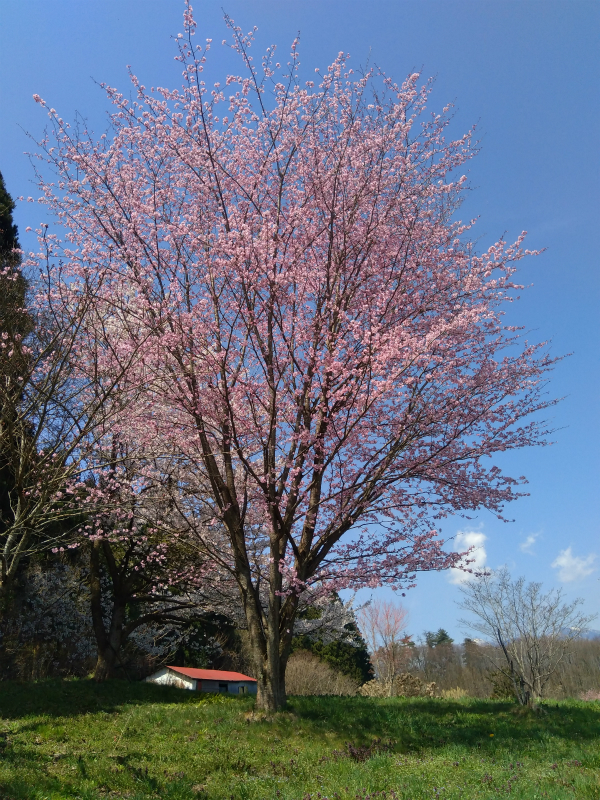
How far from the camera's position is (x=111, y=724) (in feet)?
31.4

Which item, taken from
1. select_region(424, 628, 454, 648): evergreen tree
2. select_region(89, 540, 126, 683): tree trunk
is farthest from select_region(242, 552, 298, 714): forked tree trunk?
select_region(424, 628, 454, 648): evergreen tree

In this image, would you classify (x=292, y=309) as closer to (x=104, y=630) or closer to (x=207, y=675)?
(x=104, y=630)

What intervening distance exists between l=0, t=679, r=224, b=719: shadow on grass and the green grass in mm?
82

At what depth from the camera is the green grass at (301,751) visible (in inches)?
226

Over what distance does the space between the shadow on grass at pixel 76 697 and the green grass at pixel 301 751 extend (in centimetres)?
8

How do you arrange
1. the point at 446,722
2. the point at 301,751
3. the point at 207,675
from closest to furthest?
the point at 301,751, the point at 446,722, the point at 207,675

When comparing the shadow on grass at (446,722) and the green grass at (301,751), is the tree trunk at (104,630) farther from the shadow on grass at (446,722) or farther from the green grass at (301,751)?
the shadow on grass at (446,722)

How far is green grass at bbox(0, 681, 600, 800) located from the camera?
5.73 m

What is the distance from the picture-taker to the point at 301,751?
298 inches

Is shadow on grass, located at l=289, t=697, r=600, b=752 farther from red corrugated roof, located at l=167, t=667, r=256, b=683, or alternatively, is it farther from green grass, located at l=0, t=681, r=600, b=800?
red corrugated roof, located at l=167, t=667, r=256, b=683

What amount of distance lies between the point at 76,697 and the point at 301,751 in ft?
22.8

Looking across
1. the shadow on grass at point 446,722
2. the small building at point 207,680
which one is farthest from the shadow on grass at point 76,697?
the small building at point 207,680

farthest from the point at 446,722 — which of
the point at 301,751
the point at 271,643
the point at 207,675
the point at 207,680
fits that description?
the point at 207,675

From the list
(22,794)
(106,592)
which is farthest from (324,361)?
(106,592)
